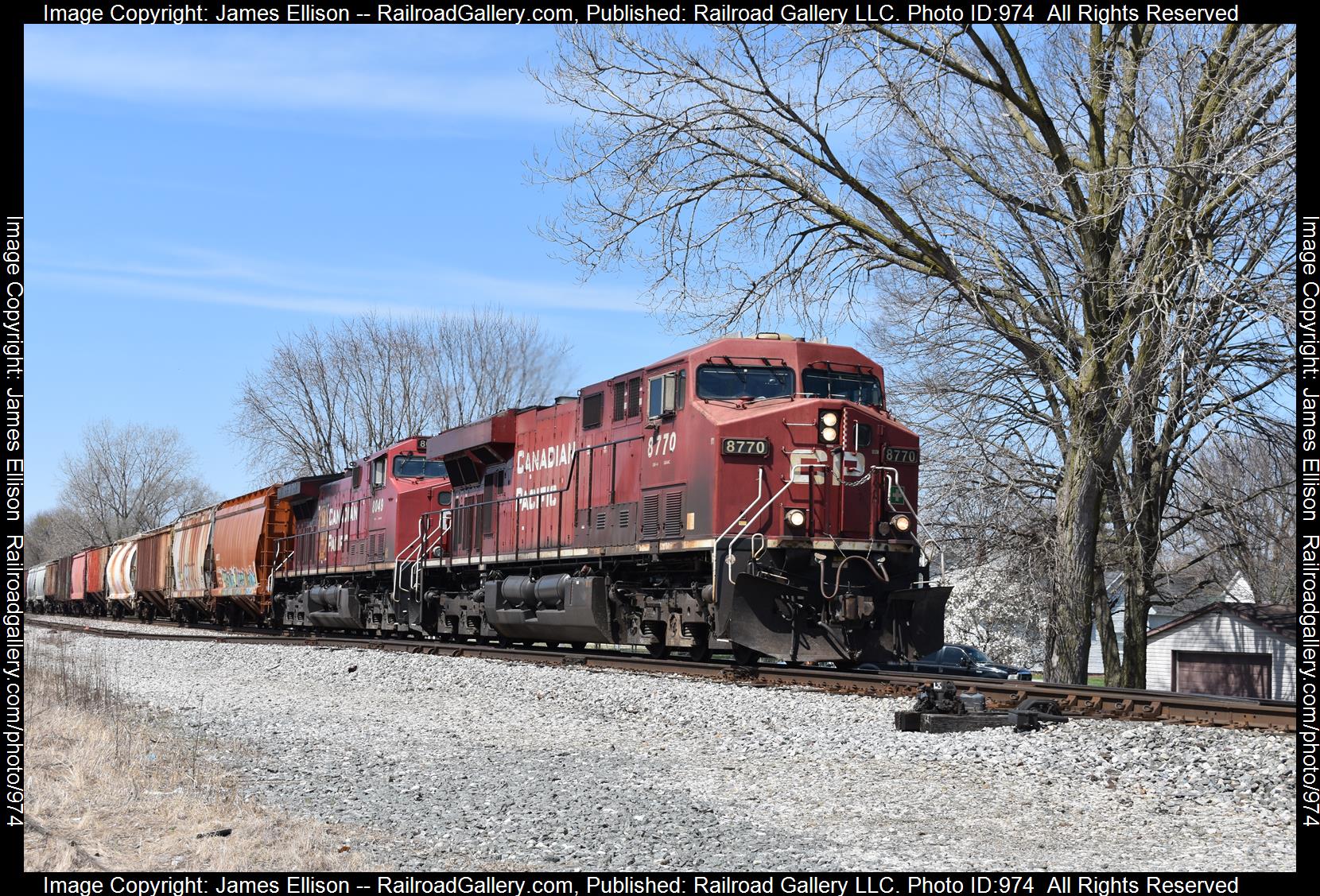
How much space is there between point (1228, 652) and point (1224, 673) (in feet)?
2.69

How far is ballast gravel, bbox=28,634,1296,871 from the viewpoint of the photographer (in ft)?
20.9

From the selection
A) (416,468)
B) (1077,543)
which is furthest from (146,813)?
(416,468)

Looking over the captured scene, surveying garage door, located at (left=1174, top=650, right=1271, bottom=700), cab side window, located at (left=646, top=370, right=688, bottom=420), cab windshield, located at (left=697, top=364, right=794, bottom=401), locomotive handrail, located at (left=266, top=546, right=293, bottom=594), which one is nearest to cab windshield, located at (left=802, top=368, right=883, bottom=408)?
cab windshield, located at (left=697, top=364, right=794, bottom=401)

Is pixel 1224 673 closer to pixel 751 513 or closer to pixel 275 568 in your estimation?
pixel 275 568

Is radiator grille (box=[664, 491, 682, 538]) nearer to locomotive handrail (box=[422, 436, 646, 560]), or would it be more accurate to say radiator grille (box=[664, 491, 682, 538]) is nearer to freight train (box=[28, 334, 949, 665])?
freight train (box=[28, 334, 949, 665])

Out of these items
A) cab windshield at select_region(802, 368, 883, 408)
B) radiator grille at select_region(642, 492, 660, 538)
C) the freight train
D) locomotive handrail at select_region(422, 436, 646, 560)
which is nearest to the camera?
the freight train

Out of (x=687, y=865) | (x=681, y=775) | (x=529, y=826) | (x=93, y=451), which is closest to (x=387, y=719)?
(x=681, y=775)

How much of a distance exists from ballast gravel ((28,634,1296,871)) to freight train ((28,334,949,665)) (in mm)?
1837

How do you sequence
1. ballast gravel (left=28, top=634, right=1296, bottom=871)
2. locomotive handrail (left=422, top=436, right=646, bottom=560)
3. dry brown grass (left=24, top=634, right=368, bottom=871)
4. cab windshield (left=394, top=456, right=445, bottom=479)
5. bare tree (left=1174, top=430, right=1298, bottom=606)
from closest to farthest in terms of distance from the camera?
dry brown grass (left=24, top=634, right=368, bottom=871) < ballast gravel (left=28, top=634, right=1296, bottom=871) < locomotive handrail (left=422, top=436, right=646, bottom=560) < bare tree (left=1174, top=430, right=1298, bottom=606) < cab windshield (left=394, top=456, right=445, bottom=479)

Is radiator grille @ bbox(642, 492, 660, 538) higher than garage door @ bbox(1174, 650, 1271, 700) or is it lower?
higher

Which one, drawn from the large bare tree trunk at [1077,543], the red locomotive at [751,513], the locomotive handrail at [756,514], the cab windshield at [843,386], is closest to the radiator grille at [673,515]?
the red locomotive at [751,513]

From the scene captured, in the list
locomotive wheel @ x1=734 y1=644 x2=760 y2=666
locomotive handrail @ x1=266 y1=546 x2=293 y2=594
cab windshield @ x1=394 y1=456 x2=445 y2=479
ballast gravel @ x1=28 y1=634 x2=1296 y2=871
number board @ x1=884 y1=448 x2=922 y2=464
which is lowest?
ballast gravel @ x1=28 y1=634 x2=1296 y2=871

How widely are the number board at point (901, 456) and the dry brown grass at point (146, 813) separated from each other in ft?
26.7

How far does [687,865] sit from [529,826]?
1.19m
